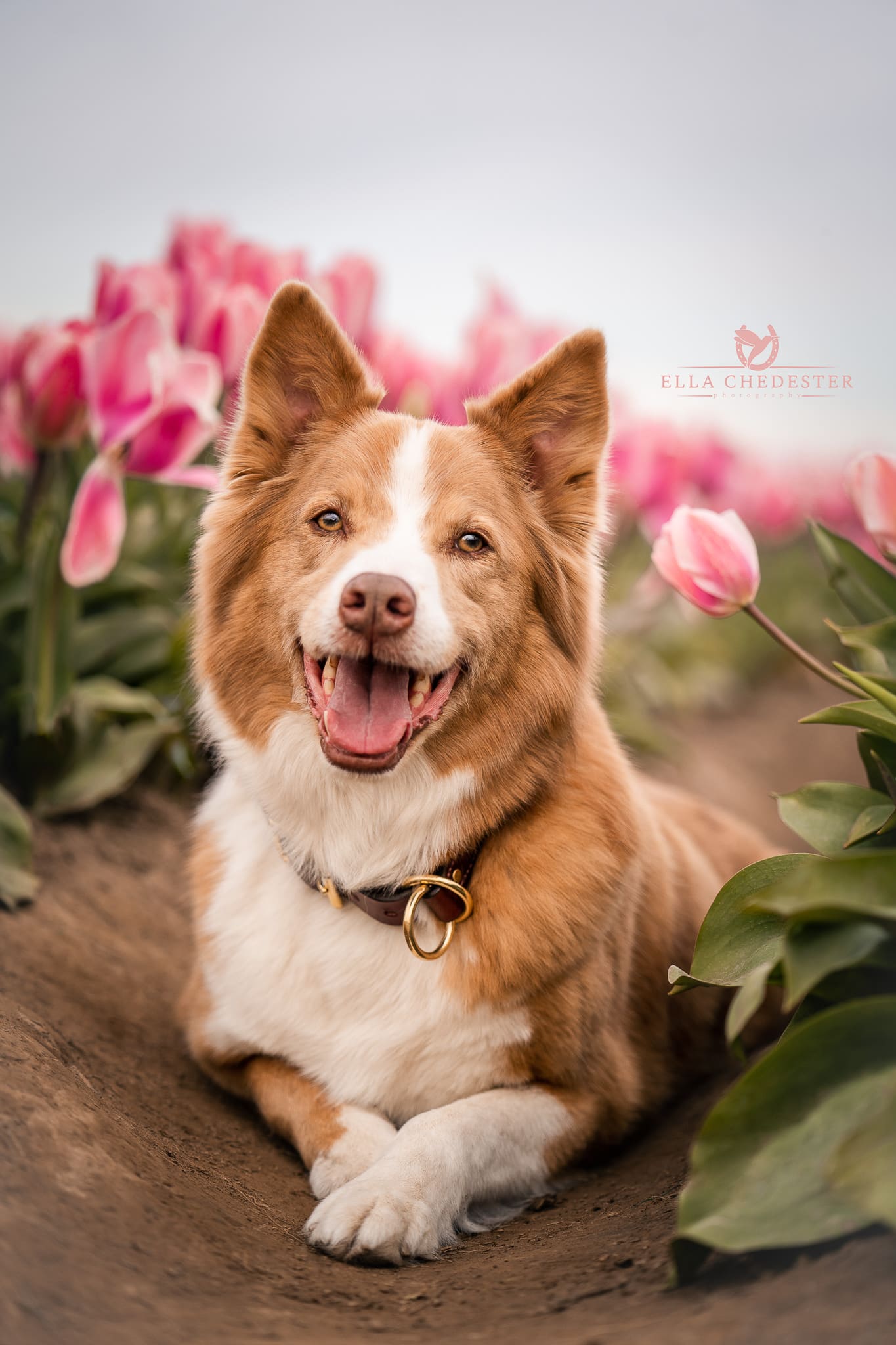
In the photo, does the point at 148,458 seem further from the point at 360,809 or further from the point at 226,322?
the point at 360,809

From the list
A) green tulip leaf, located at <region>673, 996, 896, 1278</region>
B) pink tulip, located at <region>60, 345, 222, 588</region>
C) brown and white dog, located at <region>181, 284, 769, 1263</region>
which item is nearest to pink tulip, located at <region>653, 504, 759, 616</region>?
brown and white dog, located at <region>181, 284, 769, 1263</region>

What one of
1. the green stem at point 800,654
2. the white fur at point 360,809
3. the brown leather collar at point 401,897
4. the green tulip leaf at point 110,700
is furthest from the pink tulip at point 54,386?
the green stem at point 800,654

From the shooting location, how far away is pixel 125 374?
336cm

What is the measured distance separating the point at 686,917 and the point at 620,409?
324 centimetres

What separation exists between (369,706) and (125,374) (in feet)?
5.30

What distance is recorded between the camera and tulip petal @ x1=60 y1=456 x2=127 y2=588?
11.2 feet

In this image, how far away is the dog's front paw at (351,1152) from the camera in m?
2.40

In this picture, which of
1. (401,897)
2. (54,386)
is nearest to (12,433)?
(54,386)

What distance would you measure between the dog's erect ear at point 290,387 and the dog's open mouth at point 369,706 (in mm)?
727

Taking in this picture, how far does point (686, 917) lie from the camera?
331 cm

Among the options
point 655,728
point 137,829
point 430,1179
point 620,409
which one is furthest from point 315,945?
point 655,728

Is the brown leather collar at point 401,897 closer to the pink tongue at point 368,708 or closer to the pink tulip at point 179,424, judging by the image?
the pink tongue at point 368,708

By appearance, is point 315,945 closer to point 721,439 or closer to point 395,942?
point 395,942

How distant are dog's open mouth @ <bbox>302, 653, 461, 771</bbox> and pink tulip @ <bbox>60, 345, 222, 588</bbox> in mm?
1168
